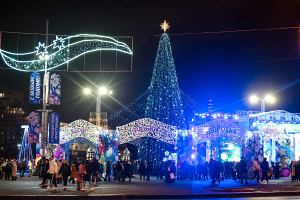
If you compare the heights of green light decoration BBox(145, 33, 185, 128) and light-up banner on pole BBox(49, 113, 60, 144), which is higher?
green light decoration BBox(145, 33, 185, 128)

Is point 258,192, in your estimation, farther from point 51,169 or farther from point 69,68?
point 69,68

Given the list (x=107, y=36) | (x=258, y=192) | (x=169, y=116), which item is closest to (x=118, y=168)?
(x=169, y=116)

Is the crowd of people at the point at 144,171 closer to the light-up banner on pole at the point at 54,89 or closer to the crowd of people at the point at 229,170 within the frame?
the crowd of people at the point at 229,170

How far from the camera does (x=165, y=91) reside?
103ft

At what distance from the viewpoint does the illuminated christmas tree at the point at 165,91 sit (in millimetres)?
30656

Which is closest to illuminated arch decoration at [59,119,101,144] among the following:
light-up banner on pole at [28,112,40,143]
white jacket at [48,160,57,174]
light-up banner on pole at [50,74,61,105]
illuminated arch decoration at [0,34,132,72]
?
light-up banner on pole at [28,112,40,143]

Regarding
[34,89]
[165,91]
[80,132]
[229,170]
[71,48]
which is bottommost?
[229,170]

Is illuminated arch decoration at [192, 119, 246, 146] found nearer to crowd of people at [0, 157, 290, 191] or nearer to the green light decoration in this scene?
crowd of people at [0, 157, 290, 191]

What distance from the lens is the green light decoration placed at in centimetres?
3066

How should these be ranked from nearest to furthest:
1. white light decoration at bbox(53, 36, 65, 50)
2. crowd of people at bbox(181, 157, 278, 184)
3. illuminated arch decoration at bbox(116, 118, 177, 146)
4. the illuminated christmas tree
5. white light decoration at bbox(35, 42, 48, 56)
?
1. white light decoration at bbox(53, 36, 65, 50)
2. crowd of people at bbox(181, 157, 278, 184)
3. white light decoration at bbox(35, 42, 48, 56)
4. illuminated arch decoration at bbox(116, 118, 177, 146)
5. the illuminated christmas tree

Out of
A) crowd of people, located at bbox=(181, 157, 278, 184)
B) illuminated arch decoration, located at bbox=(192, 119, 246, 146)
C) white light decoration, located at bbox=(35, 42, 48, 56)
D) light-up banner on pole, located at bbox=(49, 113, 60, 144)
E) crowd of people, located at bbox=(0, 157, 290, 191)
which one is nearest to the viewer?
crowd of people, located at bbox=(0, 157, 290, 191)

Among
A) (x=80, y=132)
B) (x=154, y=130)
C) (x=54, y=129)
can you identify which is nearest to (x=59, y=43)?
(x=54, y=129)

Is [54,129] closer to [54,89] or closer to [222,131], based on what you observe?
[54,89]

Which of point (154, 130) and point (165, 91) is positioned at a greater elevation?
point (165, 91)
